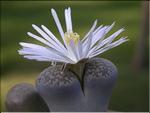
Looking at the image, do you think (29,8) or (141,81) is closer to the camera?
(141,81)

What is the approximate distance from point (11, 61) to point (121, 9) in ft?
5.44

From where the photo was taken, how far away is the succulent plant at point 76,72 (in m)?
0.62

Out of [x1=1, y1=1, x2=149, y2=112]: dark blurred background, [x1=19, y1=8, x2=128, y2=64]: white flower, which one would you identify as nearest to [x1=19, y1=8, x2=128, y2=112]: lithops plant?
[x1=19, y1=8, x2=128, y2=64]: white flower

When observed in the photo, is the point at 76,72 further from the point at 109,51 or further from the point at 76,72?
the point at 109,51

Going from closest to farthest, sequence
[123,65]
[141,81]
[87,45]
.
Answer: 1. [87,45]
2. [141,81]
3. [123,65]

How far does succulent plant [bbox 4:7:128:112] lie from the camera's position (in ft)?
2.03

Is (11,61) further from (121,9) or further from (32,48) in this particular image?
(32,48)

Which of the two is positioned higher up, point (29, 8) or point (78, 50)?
point (29, 8)

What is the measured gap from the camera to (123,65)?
3014 millimetres

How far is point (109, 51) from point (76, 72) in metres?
2.54

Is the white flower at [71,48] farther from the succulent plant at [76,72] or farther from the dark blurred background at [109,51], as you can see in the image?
the dark blurred background at [109,51]

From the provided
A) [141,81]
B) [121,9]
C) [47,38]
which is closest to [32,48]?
[47,38]

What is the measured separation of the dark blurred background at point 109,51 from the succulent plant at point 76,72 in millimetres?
1664

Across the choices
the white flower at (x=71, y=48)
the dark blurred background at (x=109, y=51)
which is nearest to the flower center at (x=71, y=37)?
the white flower at (x=71, y=48)
